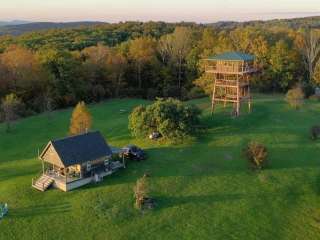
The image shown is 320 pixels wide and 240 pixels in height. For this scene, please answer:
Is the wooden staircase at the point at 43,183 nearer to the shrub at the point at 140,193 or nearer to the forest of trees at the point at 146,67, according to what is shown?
the shrub at the point at 140,193

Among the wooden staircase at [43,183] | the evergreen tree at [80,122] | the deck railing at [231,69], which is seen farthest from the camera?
the deck railing at [231,69]

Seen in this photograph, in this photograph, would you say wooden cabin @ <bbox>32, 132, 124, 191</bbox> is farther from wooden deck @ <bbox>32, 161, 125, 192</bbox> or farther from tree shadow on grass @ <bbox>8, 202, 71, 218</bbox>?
tree shadow on grass @ <bbox>8, 202, 71, 218</bbox>

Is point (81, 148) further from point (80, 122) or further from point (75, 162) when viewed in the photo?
point (80, 122)

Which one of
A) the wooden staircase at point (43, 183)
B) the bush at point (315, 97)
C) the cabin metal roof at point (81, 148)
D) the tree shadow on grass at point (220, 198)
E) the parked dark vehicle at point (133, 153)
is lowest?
the tree shadow on grass at point (220, 198)

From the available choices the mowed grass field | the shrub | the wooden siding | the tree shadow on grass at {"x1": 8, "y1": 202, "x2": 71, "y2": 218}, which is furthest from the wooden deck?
the shrub

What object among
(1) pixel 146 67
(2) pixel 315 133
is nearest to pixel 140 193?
(2) pixel 315 133

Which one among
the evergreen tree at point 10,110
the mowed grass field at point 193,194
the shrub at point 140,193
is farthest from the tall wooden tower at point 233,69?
the evergreen tree at point 10,110
